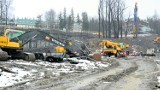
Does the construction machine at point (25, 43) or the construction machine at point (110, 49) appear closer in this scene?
the construction machine at point (25, 43)

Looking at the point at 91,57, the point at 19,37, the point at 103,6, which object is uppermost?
the point at 103,6

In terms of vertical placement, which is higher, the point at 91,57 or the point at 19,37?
→ the point at 19,37

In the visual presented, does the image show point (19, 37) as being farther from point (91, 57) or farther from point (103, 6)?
point (103, 6)

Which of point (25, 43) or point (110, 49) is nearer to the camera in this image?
point (25, 43)

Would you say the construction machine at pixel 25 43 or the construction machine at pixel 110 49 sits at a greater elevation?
the construction machine at pixel 25 43

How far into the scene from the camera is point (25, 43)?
2864 cm

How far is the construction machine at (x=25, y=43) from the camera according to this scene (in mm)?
25225

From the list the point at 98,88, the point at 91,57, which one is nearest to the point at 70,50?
the point at 91,57

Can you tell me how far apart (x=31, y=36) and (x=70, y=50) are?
18.5 feet

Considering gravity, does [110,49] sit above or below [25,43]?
below

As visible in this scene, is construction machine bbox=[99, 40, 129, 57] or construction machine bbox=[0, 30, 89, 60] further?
construction machine bbox=[99, 40, 129, 57]

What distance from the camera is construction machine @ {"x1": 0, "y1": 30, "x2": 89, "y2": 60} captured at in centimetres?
2523

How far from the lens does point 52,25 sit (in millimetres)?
125562

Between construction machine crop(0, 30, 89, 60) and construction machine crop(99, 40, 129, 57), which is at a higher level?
construction machine crop(0, 30, 89, 60)
